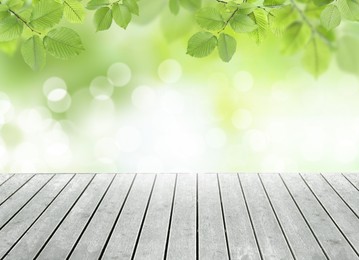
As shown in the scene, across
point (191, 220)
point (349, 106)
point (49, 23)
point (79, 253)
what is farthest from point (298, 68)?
point (49, 23)

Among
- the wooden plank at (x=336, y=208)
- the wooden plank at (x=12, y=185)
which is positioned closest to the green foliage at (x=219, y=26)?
the wooden plank at (x=336, y=208)

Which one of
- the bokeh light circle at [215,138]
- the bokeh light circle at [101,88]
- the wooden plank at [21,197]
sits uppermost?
the bokeh light circle at [101,88]

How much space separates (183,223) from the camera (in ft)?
7.08

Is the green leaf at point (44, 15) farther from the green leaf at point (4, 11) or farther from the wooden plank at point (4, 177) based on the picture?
the wooden plank at point (4, 177)

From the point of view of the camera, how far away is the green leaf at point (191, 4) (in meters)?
0.70

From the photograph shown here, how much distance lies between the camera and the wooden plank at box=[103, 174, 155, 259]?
187 centimetres

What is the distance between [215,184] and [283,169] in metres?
0.51

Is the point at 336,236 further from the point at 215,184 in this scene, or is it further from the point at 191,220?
the point at 215,184

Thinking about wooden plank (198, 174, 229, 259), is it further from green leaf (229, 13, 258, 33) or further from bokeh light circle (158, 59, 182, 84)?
green leaf (229, 13, 258, 33)

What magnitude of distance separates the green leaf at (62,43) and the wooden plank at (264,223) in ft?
4.41

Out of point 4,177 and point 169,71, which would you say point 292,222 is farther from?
point 4,177

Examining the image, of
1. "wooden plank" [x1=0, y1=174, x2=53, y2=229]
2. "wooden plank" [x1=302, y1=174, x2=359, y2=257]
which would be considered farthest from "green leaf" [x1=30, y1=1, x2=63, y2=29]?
"wooden plank" [x1=0, y1=174, x2=53, y2=229]

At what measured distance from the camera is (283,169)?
3.14 m

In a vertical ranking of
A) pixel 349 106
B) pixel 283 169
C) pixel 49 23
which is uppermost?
pixel 49 23
